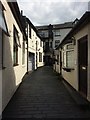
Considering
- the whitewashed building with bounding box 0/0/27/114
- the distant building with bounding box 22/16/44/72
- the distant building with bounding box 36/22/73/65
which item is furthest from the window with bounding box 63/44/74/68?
the distant building with bounding box 36/22/73/65

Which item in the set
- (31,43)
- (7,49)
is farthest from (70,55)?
(31,43)

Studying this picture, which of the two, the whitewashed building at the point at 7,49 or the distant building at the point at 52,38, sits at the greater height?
the distant building at the point at 52,38

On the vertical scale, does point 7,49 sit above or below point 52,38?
below

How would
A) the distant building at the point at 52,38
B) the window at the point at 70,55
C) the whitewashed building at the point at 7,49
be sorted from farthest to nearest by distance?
the distant building at the point at 52,38 < the window at the point at 70,55 < the whitewashed building at the point at 7,49

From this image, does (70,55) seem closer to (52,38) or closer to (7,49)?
(7,49)

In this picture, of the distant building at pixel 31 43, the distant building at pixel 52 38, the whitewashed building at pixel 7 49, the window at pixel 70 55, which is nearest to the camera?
the whitewashed building at pixel 7 49

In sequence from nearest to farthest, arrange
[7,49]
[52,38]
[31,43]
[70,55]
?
[7,49] → [70,55] → [31,43] → [52,38]

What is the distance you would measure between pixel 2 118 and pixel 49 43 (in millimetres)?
39222

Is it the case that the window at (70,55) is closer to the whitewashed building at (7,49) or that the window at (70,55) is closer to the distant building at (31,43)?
the whitewashed building at (7,49)

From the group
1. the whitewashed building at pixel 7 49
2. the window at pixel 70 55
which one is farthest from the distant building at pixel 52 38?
the whitewashed building at pixel 7 49

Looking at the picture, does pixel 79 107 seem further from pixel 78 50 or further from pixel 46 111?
pixel 78 50

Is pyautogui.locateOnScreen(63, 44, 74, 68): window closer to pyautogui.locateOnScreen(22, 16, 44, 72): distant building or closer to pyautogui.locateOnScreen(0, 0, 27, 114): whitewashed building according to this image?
pyautogui.locateOnScreen(0, 0, 27, 114): whitewashed building

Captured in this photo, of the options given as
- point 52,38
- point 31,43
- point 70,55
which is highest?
point 52,38

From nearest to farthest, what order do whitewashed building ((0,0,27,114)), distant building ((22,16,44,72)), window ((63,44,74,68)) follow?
whitewashed building ((0,0,27,114))
window ((63,44,74,68))
distant building ((22,16,44,72))
